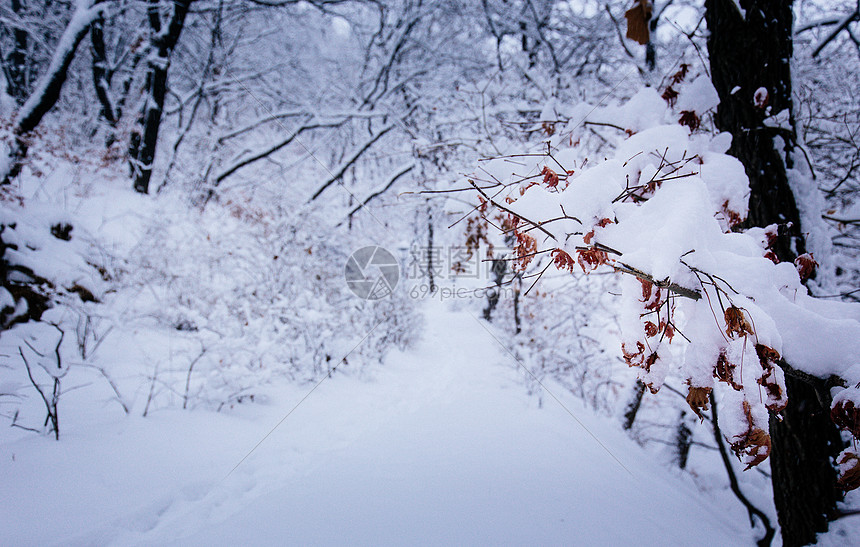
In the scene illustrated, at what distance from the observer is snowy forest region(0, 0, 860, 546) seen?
974mm

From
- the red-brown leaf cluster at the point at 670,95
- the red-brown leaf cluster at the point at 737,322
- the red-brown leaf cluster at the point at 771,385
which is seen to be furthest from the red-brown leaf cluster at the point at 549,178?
the red-brown leaf cluster at the point at 670,95

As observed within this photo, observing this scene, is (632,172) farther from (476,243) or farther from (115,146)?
(115,146)

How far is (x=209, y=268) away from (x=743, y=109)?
5.51 metres

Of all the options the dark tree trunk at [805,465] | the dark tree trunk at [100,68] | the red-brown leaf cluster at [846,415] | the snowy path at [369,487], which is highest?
the dark tree trunk at [100,68]

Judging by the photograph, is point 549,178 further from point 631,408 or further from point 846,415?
point 631,408

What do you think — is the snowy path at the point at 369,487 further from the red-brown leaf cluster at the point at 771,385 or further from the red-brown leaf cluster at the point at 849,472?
the red-brown leaf cluster at the point at 771,385

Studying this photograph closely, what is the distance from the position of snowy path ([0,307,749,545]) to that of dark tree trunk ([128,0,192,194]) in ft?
18.5

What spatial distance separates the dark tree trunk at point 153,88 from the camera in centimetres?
569

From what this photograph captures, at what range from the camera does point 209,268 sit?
430cm

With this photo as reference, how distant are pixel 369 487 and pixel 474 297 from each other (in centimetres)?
218

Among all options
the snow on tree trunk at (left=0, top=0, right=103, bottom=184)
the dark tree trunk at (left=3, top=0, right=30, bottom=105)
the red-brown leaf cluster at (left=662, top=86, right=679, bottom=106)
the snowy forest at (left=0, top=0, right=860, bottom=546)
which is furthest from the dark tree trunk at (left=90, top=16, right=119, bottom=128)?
the red-brown leaf cluster at (left=662, top=86, right=679, bottom=106)

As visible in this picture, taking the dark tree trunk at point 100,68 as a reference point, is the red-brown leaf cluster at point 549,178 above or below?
below

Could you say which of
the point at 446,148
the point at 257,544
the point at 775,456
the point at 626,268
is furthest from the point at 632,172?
the point at 446,148

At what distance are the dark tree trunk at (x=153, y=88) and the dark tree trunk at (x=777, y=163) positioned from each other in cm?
794
